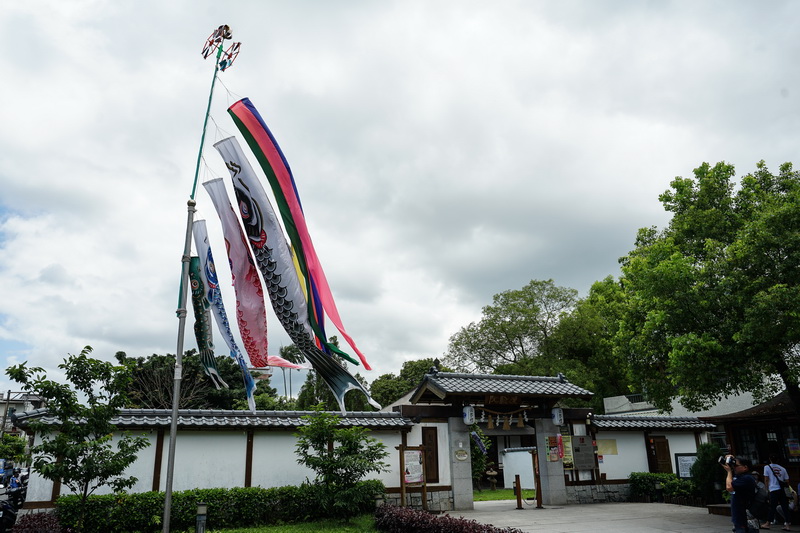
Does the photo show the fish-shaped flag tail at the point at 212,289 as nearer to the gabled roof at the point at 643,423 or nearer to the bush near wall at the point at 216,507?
the bush near wall at the point at 216,507

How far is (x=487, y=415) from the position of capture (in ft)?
58.0

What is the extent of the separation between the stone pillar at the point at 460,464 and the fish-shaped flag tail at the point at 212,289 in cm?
625

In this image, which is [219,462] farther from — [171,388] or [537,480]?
[171,388]

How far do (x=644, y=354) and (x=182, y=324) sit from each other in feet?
38.4

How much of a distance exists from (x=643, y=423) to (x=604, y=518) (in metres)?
Answer: 6.46

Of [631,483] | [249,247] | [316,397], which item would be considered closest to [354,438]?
[249,247]

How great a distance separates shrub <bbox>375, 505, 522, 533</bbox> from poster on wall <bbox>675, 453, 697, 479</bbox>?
10492 mm

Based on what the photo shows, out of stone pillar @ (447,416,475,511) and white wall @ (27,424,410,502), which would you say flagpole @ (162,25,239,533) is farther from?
stone pillar @ (447,416,475,511)

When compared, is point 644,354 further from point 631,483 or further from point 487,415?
point 631,483

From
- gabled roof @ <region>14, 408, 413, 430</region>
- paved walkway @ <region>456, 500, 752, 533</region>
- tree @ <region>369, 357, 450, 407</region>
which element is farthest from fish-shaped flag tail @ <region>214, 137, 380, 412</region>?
tree @ <region>369, 357, 450, 407</region>

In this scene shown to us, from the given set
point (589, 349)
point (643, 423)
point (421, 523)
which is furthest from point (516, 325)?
point (421, 523)

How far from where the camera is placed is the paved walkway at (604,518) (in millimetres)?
13000

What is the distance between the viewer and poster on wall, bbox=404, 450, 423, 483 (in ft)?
52.4

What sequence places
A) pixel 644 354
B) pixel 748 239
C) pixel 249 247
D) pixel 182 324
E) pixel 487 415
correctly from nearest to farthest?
1. pixel 182 324
2. pixel 748 239
3. pixel 249 247
4. pixel 644 354
5. pixel 487 415
